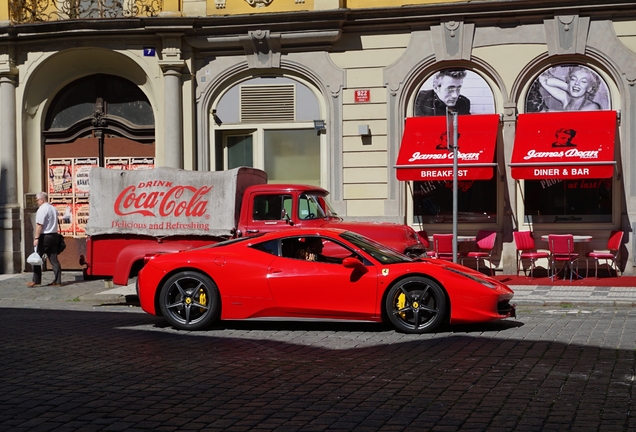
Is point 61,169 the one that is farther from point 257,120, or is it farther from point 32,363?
point 32,363

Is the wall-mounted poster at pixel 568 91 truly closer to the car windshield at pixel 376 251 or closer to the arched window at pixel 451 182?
the arched window at pixel 451 182

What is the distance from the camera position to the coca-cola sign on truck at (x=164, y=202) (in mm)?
14438

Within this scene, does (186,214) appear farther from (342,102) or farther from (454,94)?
(454,94)

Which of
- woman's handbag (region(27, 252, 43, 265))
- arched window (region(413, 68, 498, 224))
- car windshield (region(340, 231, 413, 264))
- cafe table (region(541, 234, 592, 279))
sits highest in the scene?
arched window (region(413, 68, 498, 224))

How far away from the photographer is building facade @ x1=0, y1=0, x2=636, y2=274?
19250 millimetres

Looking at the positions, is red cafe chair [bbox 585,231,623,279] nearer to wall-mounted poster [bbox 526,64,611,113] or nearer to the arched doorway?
wall-mounted poster [bbox 526,64,611,113]

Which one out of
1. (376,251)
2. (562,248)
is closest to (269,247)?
(376,251)

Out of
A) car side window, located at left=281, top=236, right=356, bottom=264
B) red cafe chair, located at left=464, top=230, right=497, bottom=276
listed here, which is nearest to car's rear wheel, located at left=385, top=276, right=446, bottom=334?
car side window, located at left=281, top=236, right=356, bottom=264

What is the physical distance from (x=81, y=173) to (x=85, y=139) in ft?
2.71

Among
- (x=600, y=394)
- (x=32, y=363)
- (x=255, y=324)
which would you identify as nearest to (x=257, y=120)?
(x=255, y=324)

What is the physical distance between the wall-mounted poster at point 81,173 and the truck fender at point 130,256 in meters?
8.70

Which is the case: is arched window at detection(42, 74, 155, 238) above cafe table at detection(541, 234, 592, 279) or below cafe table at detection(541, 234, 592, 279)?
above

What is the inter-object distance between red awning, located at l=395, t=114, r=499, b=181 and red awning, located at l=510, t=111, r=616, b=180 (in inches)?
22.6

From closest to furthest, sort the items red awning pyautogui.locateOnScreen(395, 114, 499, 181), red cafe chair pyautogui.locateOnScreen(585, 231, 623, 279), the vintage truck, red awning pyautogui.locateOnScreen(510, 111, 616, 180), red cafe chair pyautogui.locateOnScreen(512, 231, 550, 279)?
the vintage truck → red awning pyautogui.locateOnScreen(510, 111, 616, 180) → red cafe chair pyautogui.locateOnScreen(585, 231, 623, 279) → red awning pyautogui.locateOnScreen(395, 114, 499, 181) → red cafe chair pyautogui.locateOnScreen(512, 231, 550, 279)
